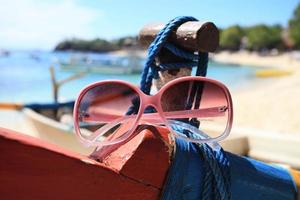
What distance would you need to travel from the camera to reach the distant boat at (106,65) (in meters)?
27.6

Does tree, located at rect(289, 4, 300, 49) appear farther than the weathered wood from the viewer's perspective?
Yes

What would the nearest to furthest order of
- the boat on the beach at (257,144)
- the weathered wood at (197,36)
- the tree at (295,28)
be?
the weathered wood at (197,36)
the boat on the beach at (257,144)
the tree at (295,28)

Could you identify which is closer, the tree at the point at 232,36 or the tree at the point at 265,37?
the tree at the point at 265,37

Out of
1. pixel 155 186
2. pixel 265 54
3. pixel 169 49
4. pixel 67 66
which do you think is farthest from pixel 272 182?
pixel 265 54

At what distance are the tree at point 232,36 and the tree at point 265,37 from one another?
586 centimetres

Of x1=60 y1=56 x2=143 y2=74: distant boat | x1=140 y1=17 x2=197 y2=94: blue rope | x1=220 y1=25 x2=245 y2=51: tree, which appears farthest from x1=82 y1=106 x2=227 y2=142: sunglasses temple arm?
x1=220 y1=25 x2=245 y2=51: tree

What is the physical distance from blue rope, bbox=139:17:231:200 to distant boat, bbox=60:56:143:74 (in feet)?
83.5

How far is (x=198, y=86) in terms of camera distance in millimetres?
937

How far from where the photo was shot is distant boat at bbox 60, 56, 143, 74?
90.5 ft

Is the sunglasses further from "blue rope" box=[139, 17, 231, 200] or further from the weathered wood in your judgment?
the weathered wood

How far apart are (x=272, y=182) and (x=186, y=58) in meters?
0.38

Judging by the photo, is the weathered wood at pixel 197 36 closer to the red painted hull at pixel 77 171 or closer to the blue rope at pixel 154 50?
the blue rope at pixel 154 50

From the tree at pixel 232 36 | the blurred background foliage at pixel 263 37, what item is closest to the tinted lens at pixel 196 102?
the blurred background foliage at pixel 263 37

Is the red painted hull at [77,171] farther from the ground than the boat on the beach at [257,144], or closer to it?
farther from the ground
